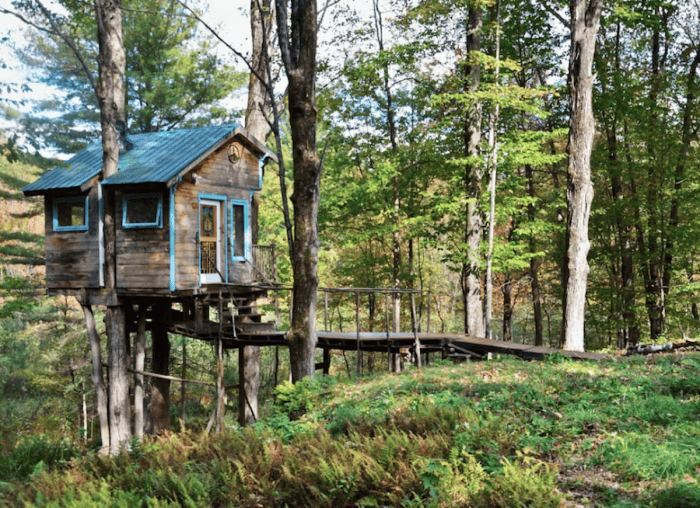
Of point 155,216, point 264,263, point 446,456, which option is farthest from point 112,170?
point 446,456

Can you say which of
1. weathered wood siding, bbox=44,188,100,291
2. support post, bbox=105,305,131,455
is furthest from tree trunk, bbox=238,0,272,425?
weathered wood siding, bbox=44,188,100,291

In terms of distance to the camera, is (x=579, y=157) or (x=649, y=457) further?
(x=579, y=157)

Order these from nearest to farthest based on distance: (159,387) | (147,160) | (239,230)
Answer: (147,160)
(239,230)
(159,387)

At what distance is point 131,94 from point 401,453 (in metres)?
23.9

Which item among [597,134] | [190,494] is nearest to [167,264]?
[190,494]

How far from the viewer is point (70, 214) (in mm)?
15258

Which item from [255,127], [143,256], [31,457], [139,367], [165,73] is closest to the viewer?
[31,457]

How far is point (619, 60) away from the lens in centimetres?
2138

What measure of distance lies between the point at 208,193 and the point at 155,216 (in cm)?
170

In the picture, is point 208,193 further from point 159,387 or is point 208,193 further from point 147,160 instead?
point 159,387

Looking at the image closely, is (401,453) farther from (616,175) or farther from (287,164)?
(287,164)

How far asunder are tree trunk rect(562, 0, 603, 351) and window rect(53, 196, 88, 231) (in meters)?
12.7

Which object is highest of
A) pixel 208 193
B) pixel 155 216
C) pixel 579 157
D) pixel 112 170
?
pixel 112 170

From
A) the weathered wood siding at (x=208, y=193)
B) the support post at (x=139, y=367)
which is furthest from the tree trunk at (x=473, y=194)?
the support post at (x=139, y=367)
